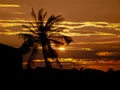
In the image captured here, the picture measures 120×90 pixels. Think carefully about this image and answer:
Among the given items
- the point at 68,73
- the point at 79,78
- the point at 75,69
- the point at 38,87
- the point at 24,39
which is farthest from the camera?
the point at 24,39

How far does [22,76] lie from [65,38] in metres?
8.81

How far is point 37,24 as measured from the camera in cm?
3488

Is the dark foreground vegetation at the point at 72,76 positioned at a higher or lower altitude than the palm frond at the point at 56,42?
lower

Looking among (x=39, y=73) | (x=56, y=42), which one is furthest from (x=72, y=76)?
(x=56, y=42)

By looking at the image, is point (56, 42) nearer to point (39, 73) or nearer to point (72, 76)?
point (39, 73)

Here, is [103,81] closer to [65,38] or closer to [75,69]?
[75,69]

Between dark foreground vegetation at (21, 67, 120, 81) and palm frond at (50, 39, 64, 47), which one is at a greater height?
palm frond at (50, 39, 64, 47)

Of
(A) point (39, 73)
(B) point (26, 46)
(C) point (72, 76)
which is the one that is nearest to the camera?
(C) point (72, 76)

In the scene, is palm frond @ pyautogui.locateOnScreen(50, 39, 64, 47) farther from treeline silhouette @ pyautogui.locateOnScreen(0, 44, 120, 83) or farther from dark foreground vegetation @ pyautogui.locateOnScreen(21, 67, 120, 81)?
dark foreground vegetation @ pyautogui.locateOnScreen(21, 67, 120, 81)

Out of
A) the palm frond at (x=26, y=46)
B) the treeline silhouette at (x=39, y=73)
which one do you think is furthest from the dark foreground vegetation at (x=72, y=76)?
the palm frond at (x=26, y=46)

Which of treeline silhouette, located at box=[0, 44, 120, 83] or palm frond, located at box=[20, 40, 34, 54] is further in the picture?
palm frond, located at box=[20, 40, 34, 54]

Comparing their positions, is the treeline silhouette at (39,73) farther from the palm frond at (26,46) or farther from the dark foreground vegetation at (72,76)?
the palm frond at (26,46)

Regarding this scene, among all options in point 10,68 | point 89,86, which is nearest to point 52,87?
point 89,86

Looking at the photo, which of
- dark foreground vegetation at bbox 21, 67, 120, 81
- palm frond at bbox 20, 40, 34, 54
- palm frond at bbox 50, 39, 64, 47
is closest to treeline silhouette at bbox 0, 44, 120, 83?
dark foreground vegetation at bbox 21, 67, 120, 81
